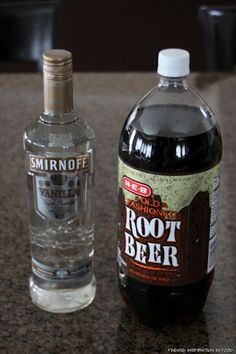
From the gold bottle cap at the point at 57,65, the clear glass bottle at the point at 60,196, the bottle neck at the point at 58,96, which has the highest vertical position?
the gold bottle cap at the point at 57,65

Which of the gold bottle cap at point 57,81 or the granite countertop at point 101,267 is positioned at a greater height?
the gold bottle cap at point 57,81

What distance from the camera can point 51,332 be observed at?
81 centimetres

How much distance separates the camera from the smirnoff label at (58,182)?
793 mm

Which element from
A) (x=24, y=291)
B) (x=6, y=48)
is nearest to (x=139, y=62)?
(x=6, y=48)

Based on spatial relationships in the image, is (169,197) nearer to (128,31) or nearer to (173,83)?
(173,83)

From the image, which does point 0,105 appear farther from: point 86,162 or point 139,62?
point 139,62

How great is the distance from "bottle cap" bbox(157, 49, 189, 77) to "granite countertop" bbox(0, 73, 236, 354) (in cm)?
29

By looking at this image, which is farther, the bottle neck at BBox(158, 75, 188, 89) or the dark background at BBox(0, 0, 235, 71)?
the dark background at BBox(0, 0, 235, 71)

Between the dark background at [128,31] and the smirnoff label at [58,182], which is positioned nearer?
the smirnoff label at [58,182]

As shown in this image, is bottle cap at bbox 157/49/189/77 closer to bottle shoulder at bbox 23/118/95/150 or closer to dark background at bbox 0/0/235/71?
bottle shoulder at bbox 23/118/95/150

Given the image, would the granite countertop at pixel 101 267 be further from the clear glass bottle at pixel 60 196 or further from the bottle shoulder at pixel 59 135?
the bottle shoulder at pixel 59 135

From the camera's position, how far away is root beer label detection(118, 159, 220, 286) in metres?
0.73

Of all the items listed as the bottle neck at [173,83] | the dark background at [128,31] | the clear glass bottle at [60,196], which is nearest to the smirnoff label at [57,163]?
the clear glass bottle at [60,196]

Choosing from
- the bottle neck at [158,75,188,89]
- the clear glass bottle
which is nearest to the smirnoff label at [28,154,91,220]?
the clear glass bottle
